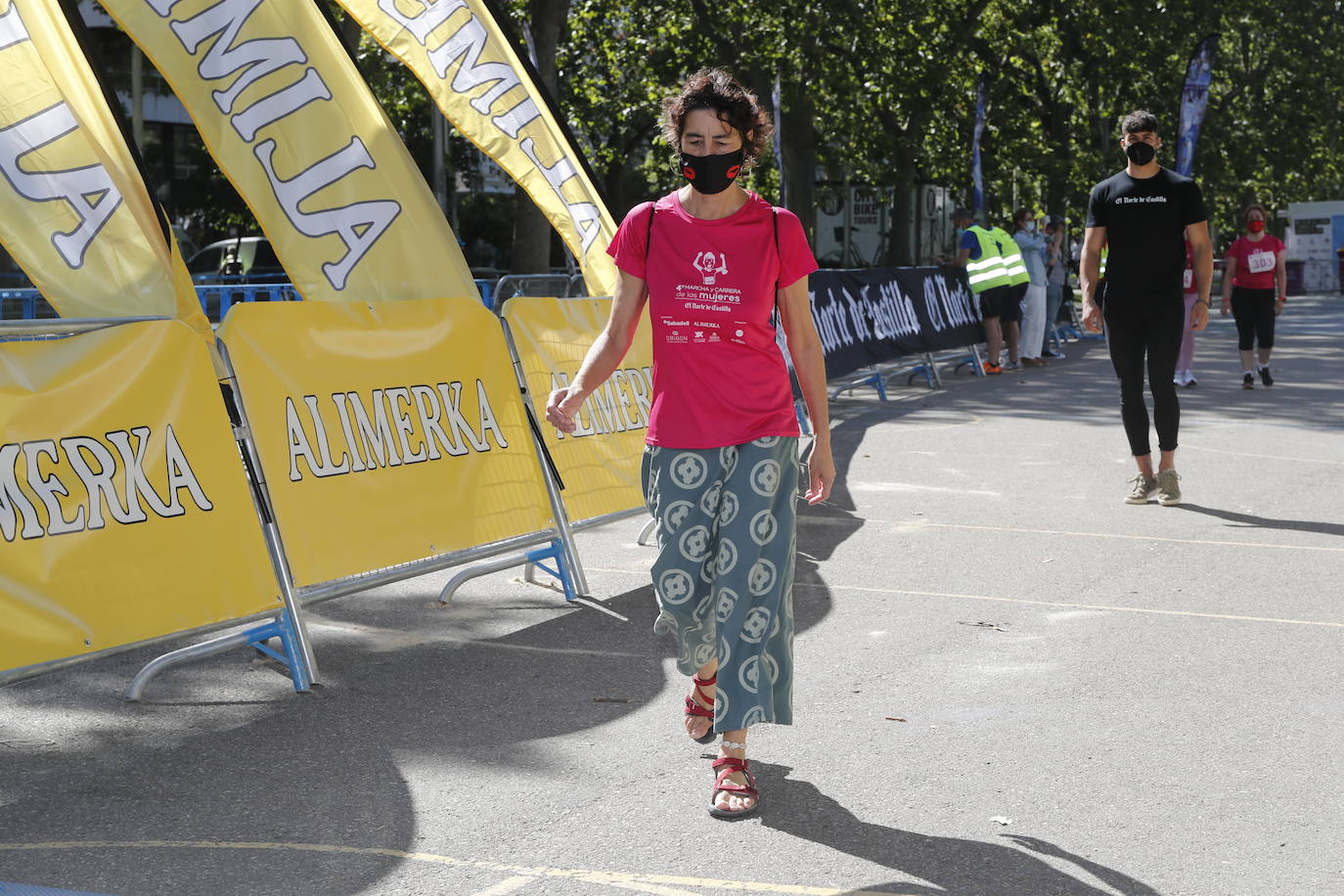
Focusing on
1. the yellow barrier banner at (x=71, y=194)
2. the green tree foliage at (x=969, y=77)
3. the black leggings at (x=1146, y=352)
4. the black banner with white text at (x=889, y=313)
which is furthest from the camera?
the green tree foliage at (x=969, y=77)

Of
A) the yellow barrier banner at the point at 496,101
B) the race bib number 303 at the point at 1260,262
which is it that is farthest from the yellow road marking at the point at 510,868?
the race bib number 303 at the point at 1260,262

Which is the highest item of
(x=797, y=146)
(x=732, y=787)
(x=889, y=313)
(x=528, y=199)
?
(x=797, y=146)

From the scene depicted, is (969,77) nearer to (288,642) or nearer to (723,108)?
(288,642)

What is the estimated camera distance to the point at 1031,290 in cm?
2011

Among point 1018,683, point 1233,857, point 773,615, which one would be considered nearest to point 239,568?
point 773,615

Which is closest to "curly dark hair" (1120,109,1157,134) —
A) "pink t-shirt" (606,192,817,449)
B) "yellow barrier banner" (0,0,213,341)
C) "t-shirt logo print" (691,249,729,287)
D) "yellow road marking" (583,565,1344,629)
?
"yellow road marking" (583,565,1344,629)

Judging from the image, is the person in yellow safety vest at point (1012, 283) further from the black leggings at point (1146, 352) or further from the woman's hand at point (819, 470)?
the woman's hand at point (819, 470)

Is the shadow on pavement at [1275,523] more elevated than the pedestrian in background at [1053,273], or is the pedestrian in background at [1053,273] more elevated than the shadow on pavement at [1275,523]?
the pedestrian in background at [1053,273]

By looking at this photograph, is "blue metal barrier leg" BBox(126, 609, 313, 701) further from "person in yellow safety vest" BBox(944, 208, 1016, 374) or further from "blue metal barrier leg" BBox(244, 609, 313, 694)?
"person in yellow safety vest" BBox(944, 208, 1016, 374)

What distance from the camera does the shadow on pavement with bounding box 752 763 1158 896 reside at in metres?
3.87

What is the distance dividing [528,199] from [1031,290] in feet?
26.7

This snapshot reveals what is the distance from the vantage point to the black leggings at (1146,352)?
9125mm

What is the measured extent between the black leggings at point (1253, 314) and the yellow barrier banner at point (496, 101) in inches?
406

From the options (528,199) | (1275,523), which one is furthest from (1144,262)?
(528,199)
